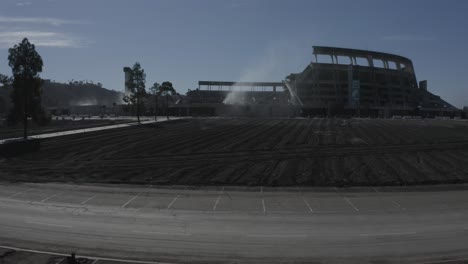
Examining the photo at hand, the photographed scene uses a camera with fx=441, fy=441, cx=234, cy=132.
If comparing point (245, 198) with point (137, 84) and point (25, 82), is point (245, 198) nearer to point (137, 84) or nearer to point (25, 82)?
point (25, 82)

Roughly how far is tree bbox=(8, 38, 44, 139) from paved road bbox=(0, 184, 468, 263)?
27853mm

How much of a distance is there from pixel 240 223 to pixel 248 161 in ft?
57.1

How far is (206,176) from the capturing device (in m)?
32.8

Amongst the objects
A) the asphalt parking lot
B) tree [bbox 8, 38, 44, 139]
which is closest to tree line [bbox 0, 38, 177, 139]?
tree [bbox 8, 38, 44, 139]

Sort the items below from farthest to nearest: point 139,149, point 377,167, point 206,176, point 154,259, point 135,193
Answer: point 139,149 < point 377,167 < point 206,176 < point 135,193 < point 154,259

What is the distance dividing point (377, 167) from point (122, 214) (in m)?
21.8

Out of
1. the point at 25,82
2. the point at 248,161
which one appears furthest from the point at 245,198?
the point at 25,82

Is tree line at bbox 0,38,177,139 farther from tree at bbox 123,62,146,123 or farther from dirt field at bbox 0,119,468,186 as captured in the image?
tree at bbox 123,62,146,123

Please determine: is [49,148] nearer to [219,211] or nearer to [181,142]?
[181,142]

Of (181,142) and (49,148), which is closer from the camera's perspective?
(49,148)

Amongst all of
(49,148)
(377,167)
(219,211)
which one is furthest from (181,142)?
(219,211)

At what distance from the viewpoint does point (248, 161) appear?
127 ft

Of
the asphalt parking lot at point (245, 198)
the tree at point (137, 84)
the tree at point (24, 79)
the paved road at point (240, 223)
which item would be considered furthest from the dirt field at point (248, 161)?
the tree at point (137, 84)

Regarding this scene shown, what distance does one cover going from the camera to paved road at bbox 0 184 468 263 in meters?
17.4
